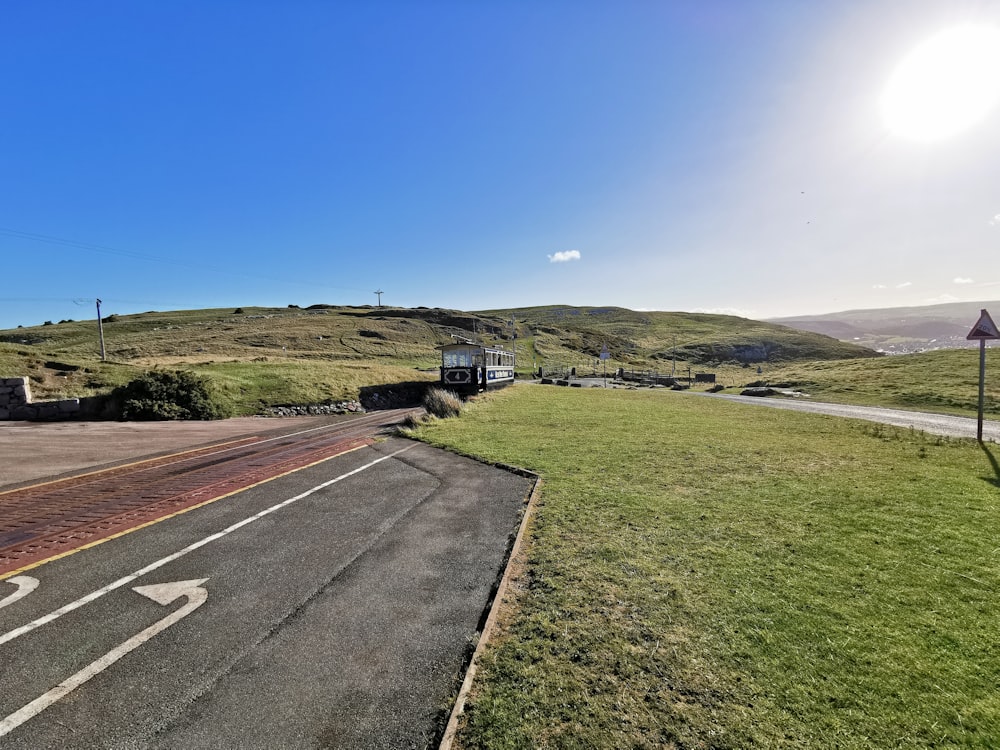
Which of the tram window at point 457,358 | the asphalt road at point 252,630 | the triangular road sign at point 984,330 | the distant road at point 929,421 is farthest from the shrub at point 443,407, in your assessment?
the triangular road sign at point 984,330

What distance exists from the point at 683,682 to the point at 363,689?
254 centimetres

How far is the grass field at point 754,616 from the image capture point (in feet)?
9.38

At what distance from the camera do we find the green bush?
65.5 ft

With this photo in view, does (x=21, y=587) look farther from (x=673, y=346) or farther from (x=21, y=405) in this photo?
(x=673, y=346)

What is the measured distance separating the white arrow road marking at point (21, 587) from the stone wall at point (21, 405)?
1972 centimetres

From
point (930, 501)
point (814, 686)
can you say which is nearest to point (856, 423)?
point (930, 501)

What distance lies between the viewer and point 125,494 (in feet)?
28.3

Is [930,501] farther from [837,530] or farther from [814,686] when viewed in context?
[814,686]

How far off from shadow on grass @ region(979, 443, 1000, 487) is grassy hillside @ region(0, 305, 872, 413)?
1136 inches

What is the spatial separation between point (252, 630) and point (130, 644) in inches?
41.2

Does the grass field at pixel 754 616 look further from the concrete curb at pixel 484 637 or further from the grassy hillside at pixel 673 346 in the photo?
the grassy hillside at pixel 673 346

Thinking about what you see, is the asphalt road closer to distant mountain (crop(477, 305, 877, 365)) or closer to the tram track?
the tram track

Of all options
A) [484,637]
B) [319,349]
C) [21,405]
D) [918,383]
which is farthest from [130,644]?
[319,349]

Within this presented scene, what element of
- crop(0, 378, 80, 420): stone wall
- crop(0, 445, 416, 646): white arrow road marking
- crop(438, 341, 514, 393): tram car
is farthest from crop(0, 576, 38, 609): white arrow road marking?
crop(438, 341, 514, 393): tram car
